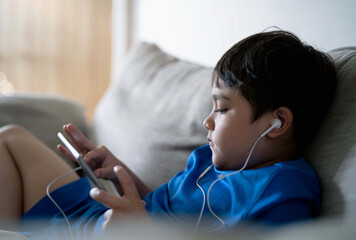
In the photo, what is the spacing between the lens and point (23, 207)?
44.1 inches

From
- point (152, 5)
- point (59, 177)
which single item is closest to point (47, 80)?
point (152, 5)

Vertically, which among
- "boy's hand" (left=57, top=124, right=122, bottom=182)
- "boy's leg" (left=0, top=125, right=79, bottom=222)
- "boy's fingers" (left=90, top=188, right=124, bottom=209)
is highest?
"boy's fingers" (left=90, top=188, right=124, bottom=209)

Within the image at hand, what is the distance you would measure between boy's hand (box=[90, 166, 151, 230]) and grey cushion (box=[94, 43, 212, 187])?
0.39m

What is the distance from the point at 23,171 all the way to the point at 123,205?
1.82ft

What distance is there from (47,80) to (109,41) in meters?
0.63

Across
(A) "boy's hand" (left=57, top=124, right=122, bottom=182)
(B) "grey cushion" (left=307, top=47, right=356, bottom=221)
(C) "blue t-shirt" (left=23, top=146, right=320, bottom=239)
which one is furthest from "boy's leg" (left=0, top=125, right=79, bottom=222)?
(B) "grey cushion" (left=307, top=47, right=356, bottom=221)

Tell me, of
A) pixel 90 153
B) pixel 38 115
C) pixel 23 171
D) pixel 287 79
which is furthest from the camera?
pixel 38 115

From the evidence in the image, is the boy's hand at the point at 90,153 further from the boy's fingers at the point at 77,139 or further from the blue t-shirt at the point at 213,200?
the blue t-shirt at the point at 213,200

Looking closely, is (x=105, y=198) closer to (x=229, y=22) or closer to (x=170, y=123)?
(x=170, y=123)

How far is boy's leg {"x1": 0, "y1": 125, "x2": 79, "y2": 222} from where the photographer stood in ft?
3.57

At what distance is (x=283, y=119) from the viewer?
83 cm

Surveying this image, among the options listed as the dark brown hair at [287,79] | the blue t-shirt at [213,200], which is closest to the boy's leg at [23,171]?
the blue t-shirt at [213,200]

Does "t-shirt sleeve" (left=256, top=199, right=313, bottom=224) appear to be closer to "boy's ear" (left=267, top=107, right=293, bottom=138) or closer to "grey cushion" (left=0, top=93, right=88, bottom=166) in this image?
"boy's ear" (left=267, top=107, right=293, bottom=138)

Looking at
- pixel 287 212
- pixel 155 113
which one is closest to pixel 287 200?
pixel 287 212
